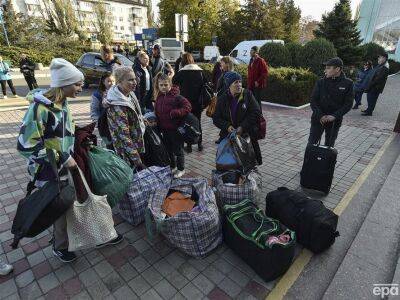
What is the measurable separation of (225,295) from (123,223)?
1683 millimetres

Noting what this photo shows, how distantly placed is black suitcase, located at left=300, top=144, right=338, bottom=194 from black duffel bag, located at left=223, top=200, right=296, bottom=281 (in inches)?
60.3

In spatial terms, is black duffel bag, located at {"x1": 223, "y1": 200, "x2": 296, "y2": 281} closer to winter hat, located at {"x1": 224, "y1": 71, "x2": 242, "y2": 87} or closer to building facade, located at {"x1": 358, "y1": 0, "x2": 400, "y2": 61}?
winter hat, located at {"x1": 224, "y1": 71, "x2": 242, "y2": 87}

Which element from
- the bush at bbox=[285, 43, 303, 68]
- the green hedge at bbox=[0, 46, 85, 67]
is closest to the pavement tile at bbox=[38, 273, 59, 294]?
the bush at bbox=[285, 43, 303, 68]

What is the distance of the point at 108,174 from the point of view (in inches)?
108

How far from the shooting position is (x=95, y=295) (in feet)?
8.17

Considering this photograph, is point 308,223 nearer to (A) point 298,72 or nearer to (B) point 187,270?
(B) point 187,270

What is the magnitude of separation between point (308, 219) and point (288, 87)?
7.73 m

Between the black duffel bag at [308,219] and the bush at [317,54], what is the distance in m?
11.8

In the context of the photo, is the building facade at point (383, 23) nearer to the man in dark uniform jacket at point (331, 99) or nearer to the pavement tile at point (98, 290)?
the man in dark uniform jacket at point (331, 99)

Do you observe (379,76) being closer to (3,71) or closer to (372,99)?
(372,99)

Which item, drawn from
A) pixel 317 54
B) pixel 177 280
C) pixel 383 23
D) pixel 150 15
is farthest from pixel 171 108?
pixel 150 15

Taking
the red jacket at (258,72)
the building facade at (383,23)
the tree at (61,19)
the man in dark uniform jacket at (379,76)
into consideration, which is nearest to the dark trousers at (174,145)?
the red jacket at (258,72)

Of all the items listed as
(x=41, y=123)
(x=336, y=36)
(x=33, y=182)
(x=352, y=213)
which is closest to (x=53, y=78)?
(x=41, y=123)

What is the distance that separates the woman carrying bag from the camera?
12.7ft
